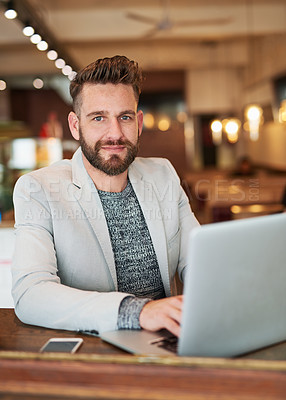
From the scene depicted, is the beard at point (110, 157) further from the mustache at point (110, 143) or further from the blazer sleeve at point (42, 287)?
the blazer sleeve at point (42, 287)

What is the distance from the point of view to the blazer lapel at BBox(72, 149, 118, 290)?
1738mm

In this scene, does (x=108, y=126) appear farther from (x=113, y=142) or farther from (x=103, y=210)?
(x=103, y=210)

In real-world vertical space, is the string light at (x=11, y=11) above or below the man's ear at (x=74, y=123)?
above

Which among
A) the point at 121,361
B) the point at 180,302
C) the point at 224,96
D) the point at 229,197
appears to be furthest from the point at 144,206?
the point at 224,96

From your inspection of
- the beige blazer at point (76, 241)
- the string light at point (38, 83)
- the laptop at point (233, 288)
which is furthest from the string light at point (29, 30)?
the string light at point (38, 83)

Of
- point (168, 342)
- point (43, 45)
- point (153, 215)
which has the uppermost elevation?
point (43, 45)

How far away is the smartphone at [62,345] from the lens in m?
1.17

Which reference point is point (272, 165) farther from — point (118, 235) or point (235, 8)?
point (118, 235)

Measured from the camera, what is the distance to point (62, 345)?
121 centimetres

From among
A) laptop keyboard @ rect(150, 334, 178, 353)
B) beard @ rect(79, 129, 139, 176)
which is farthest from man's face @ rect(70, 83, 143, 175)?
laptop keyboard @ rect(150, 334, 178, 353)

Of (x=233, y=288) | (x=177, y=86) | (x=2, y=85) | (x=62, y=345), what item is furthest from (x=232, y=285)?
(x=177, y=86)

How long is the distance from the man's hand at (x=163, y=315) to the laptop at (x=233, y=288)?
89 mm

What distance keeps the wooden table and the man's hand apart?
31cm

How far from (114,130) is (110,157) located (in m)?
0.10
